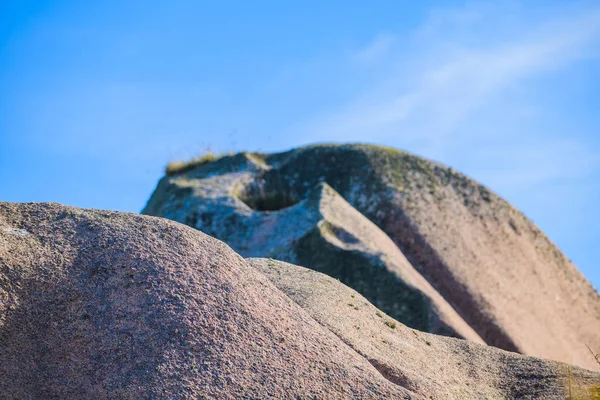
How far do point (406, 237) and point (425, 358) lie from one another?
6.87 meters

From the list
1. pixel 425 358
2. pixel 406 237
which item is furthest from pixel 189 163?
pixel 425 358

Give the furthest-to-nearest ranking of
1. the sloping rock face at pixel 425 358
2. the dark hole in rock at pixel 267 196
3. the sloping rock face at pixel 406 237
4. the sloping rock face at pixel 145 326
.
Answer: the dark hole in rock at pixel 267 196, the sloping rock face at pixel 406 237, the sloping rock face at pixel 425 358, the sloping rock face at pixel 145 326

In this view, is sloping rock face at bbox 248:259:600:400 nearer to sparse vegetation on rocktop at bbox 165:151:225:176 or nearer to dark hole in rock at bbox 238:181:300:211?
dark hole in rock at bbox 238:181:300:211

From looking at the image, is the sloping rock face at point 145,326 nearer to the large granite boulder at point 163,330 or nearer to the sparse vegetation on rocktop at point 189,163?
the large granite boulder at point 163,330

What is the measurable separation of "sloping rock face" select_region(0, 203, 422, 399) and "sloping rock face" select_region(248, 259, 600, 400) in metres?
0.30

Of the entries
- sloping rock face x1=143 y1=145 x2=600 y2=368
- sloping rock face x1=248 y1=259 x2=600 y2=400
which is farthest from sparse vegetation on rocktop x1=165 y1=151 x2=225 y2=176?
sloping rock face x1=248 y1=259 x2=600 y2=400

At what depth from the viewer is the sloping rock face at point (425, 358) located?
5855 millimetres

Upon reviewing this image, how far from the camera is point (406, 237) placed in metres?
13.2

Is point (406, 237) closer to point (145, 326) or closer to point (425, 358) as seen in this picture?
point (425, 358)

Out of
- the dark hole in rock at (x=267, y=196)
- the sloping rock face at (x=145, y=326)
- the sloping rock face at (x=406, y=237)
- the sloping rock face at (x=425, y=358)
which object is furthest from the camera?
the dark hole in rock at (x=267, y=196)

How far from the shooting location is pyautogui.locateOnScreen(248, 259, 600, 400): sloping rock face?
5855 millimetres

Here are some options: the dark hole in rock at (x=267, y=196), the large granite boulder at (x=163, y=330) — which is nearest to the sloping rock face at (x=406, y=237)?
the dark hole in rock at (x=267, y=196)

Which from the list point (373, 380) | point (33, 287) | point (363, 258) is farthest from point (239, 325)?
point (363, 258)

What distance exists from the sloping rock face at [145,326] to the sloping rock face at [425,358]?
304 millimetres
